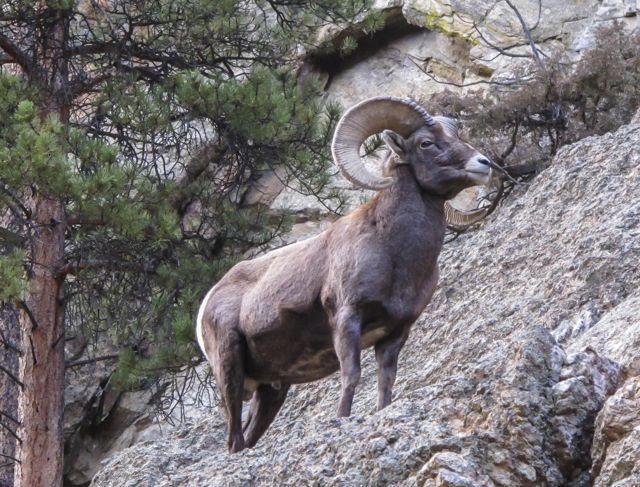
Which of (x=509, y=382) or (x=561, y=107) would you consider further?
(x=561, y=107)

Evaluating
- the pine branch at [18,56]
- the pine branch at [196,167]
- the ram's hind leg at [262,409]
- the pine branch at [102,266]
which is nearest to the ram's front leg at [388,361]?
the ram's hind leg at [262,409]

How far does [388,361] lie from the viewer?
22.4 ft

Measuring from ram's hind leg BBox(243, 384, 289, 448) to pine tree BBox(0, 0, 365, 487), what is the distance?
3280 mm

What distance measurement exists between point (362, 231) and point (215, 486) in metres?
1.79

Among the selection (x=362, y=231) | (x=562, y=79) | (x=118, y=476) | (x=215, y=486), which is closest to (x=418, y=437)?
(x=215, y=486)

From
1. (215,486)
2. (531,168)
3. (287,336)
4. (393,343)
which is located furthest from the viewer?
(531,168)

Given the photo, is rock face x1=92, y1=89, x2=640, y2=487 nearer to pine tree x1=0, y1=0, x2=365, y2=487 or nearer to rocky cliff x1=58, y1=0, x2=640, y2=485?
rocky cliff x1=58, y1=0, x2=640, y2=485

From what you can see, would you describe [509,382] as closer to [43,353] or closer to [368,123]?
[368,123]

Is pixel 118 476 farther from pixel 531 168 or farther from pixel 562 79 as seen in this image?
pixel 562 79

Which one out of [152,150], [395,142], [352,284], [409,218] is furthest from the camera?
[152,150]

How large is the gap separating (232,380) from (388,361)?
3.81 feet

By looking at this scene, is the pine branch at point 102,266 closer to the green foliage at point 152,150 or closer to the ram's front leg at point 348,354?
the green foliage at point 152,150

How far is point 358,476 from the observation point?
5387 millimetres

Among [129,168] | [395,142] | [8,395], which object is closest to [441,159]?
[395,142]
